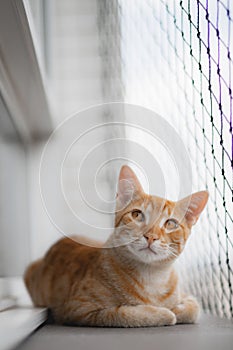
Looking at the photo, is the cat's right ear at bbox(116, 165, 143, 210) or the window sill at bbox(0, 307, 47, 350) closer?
the window sill at bbox(0, 307, 47, 350)

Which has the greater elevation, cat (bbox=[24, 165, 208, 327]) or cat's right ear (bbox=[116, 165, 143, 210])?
cat's right ear (bbox=[116, 165, 143, 210])

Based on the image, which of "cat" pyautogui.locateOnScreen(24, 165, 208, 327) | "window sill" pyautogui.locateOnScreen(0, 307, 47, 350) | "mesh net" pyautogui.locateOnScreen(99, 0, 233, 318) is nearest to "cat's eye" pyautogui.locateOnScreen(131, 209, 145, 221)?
"cat" pyautogui.locateOnScreen(24, 165, 208, 327)

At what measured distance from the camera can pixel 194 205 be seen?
1047 millimetres

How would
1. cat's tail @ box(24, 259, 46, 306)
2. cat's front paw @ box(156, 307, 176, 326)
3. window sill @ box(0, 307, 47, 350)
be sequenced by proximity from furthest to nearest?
cat's tail @ box(24, 259, 46, 306), cat's front paw @ box(156, 307, 176, 326), window sill @ box(0, 307, 47, 350)

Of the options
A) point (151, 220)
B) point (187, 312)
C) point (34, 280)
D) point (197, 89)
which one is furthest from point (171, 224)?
point (34, 280)

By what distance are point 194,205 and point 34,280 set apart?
0.48m

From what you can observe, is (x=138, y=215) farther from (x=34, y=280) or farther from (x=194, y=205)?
(x=34, y=280)

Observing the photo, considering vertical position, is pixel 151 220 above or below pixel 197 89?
below

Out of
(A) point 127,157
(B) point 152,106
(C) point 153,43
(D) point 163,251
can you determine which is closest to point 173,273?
Result: (D) point 163,251

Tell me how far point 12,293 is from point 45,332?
0.30 metres

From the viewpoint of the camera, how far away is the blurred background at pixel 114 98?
103 cm

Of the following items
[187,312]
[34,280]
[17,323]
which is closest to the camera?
[17,323]

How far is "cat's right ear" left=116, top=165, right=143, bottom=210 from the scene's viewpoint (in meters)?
1.06

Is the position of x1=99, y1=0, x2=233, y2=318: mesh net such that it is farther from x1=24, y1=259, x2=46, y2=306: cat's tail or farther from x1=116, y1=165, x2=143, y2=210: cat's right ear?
x1=24, y1=259, x2=46, y2=306: cat's tail
